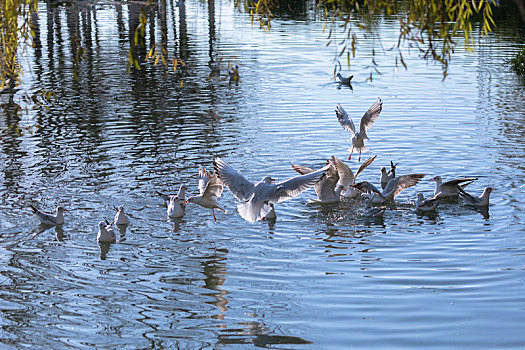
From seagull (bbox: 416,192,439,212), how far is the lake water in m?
0.19

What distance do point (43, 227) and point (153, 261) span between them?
235 centimetres

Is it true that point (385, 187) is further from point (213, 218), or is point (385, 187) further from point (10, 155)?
point (10, 155)

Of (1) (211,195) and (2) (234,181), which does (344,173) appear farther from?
(1) (211,195)

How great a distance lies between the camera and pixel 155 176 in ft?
43.3

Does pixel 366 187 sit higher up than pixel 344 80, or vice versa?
pixel 344 80

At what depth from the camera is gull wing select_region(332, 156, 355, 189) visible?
12.4m

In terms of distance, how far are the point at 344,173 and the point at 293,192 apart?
1912 millimetres

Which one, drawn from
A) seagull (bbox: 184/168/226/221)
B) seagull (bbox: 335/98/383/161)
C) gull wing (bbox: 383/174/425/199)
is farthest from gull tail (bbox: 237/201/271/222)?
seagull (bbox: 335/98/383/161)

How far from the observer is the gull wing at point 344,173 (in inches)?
487

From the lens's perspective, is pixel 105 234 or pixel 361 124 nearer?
pixel 105 234

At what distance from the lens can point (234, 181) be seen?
11.2m

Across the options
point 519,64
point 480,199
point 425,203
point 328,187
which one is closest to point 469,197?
point 480,199

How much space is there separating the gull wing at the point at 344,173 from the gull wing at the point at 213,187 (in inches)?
87.5

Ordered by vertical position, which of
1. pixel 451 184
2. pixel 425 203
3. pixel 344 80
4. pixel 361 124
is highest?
pixel 344 80
